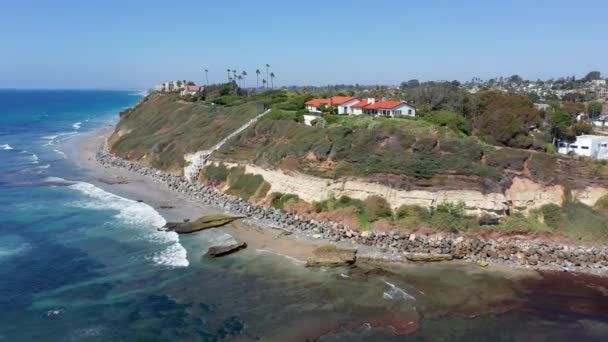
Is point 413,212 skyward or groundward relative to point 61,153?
skyward

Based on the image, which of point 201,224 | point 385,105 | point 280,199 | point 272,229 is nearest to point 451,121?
point 385,105

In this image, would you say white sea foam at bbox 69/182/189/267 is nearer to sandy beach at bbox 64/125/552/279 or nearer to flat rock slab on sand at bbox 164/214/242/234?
flat rock slab on sand at bbox 164/214/242/234

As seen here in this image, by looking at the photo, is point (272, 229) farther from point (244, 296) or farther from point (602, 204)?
point (602, 204)

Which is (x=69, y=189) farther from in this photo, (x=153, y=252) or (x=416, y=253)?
(x=416, y=253)

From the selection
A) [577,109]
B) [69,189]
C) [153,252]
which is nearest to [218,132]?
[69,189]

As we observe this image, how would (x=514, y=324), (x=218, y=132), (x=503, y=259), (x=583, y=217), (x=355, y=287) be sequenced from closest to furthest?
(x=514, y=324)
(x=355, y=287)
(x=503, y=259)
(x=583, y=217)
(x=218, y=132)

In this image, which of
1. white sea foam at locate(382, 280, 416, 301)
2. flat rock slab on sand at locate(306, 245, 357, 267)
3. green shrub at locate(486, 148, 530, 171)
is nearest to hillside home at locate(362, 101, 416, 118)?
green shrub at locate(486, 148, 530, 171)

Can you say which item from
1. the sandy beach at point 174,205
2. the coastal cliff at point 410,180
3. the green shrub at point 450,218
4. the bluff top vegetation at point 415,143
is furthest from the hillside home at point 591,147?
the sandy beach at point 174,205
